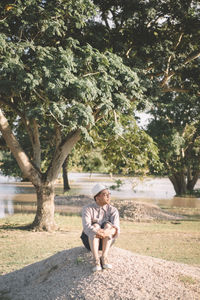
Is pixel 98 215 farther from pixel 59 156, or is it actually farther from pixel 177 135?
pixel 177 135

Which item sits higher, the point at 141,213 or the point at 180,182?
the point at 180,182

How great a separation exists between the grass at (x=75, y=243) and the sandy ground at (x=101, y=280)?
1.30 metres

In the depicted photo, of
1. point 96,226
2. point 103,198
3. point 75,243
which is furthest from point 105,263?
point 75,243

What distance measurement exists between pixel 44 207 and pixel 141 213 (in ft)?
25.5

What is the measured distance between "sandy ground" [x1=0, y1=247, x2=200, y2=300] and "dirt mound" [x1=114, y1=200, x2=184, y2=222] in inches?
459

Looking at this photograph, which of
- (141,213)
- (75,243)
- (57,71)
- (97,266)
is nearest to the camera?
(97,266)

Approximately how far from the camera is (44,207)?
12289 millimetres

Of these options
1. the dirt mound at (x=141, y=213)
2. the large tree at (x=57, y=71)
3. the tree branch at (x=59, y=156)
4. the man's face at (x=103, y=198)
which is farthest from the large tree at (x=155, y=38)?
the dirt mound at (x=141, y=213)

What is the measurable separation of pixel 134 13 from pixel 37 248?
8531mm

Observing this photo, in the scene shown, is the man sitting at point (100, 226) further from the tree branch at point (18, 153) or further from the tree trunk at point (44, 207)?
the tree trunk at point (44, 207)

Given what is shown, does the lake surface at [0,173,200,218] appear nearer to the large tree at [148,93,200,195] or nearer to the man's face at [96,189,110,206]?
the large tree at [148,93,200,195]

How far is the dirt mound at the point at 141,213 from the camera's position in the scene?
1791 centimetres

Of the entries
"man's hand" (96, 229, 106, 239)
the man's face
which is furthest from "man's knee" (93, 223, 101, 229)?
the man's face

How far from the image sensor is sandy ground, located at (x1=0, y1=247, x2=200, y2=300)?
16.0 ft
